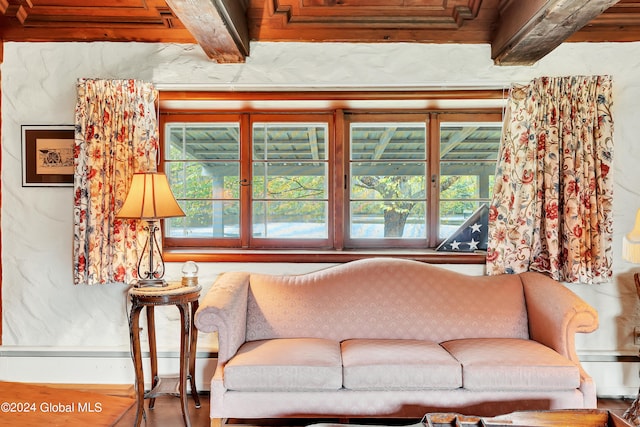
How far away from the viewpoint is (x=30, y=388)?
1816 mm

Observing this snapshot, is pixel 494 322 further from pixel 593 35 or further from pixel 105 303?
pixel 105 303

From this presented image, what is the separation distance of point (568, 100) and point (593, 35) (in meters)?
0.54

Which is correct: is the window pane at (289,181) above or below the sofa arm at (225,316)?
above

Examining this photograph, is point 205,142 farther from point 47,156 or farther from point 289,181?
point 47,156

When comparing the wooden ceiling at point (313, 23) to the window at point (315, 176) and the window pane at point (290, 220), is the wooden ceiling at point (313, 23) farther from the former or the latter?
the window pane at point (290, 220)

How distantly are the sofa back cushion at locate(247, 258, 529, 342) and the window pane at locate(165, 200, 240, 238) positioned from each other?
0.65m

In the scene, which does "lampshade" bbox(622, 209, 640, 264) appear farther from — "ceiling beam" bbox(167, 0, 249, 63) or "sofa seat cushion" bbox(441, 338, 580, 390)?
"ceiling beam" bbox(167, 0, 249, 63)

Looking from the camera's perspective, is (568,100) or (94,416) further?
(568,100)

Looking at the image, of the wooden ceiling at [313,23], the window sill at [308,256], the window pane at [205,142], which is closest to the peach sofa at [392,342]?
Result: the window sill at [308,256]

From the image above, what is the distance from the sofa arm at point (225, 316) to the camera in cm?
240

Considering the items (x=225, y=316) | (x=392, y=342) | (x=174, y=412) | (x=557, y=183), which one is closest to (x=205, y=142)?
(x=225, y=316)

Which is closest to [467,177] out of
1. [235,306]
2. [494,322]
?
[494,322]

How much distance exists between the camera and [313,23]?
313 cm

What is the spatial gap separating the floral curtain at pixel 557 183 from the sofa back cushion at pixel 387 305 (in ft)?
0.92
